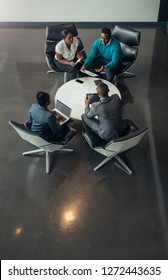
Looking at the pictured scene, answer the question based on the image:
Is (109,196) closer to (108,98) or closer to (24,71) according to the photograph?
(108,98)

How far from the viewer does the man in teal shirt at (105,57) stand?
4281 millimetres

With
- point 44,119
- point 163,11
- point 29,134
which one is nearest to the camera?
point 29,134

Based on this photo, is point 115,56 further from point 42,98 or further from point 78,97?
point 42,98

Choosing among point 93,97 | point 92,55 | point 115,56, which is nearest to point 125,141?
point 93,97

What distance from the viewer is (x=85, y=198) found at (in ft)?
10.6

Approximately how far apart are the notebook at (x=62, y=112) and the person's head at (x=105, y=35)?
126cm

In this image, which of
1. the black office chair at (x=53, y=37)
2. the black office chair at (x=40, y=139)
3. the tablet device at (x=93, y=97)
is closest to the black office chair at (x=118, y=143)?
the black office chair at (x=40, y=139)

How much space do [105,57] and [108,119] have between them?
1.95m

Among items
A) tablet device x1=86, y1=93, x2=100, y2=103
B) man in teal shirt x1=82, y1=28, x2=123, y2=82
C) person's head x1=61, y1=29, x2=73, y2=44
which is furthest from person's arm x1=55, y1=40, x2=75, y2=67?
tablet device x1=86, y1=93, x2=100, y2=103

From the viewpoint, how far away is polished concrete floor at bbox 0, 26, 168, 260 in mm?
2822

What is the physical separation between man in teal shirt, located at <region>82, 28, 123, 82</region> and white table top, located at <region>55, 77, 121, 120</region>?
37 cm

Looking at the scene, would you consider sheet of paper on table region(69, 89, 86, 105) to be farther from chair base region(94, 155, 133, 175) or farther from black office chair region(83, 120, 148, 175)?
chair base region(94, 155, 133, 175)

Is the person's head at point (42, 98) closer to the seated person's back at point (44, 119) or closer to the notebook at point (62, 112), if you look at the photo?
the seated person's back at point (44, 119)
